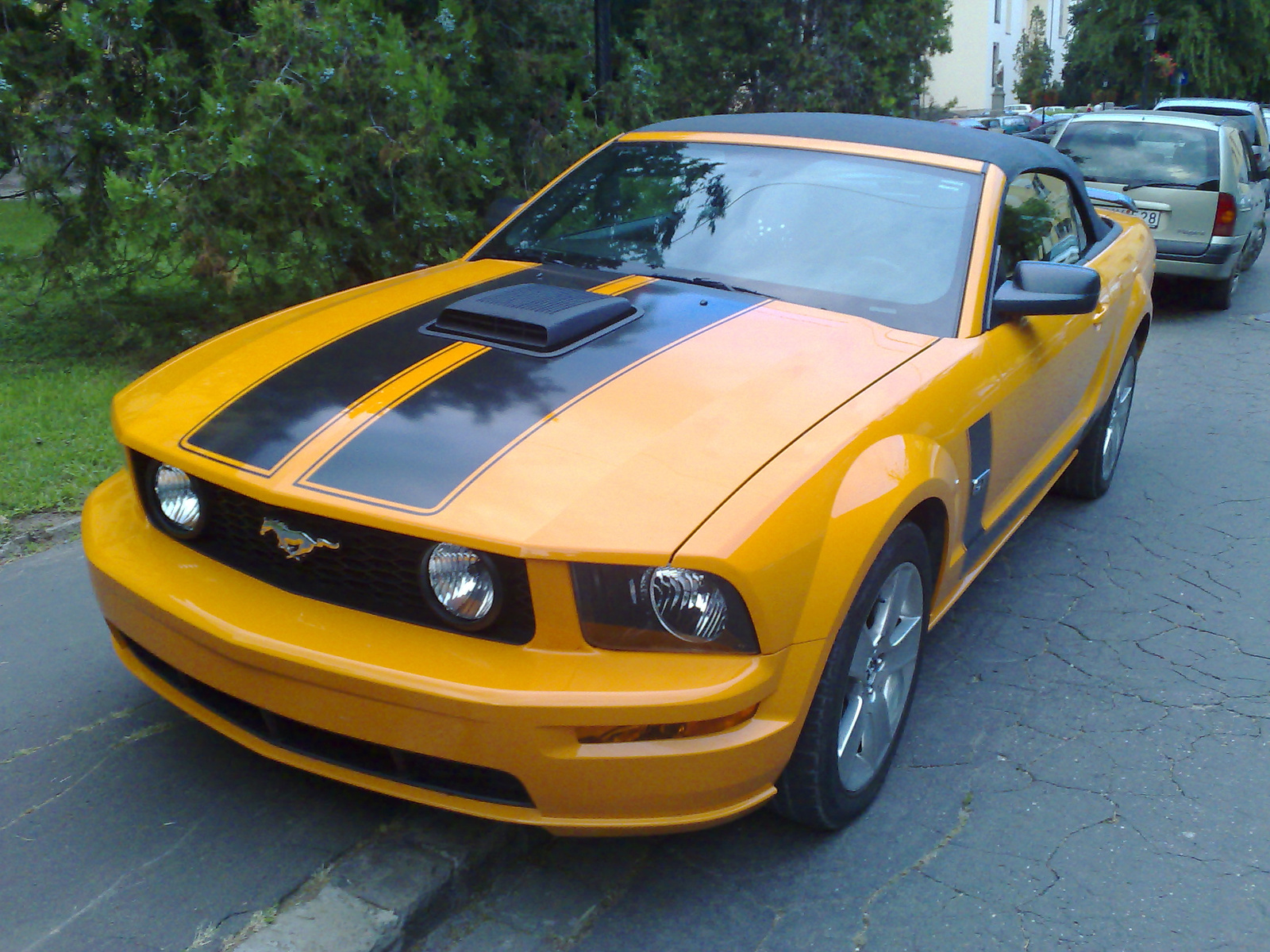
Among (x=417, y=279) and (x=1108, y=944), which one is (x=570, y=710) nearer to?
(x=1108, y=944)

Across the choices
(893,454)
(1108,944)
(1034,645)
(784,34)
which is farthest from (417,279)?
(784,34)

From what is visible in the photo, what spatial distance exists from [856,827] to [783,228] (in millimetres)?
1803

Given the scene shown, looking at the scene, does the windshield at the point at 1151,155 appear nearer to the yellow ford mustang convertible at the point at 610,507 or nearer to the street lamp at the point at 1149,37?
the yellow ford mustang convertible at the point at 610,507

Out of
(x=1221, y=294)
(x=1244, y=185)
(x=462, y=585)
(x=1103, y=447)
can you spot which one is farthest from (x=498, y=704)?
(x=1244, y=185)

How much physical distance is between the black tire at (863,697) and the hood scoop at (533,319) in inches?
37.2

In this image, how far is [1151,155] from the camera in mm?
9656

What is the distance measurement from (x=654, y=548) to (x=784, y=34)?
961 centimetres

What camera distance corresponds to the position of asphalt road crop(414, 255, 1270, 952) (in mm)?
2537

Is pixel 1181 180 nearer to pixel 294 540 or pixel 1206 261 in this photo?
pixel 1206 261

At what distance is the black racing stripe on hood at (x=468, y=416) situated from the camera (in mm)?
2377

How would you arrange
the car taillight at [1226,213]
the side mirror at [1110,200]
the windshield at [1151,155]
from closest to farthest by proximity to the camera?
the side mirror at [1110,200] < the car taillight at [1226,213] < the windshield at [1151,155]

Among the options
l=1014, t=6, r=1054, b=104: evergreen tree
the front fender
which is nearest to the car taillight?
the front fender

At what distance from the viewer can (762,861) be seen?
2.75m

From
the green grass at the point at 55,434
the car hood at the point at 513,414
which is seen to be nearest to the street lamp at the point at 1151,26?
the green grass at the point at 55,434
